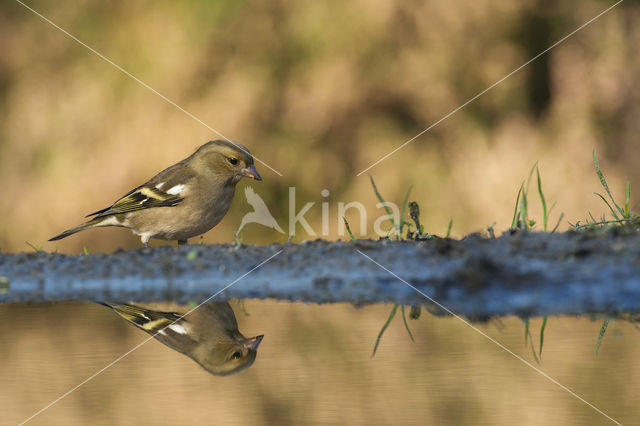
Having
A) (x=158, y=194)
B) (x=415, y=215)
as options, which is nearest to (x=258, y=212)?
(x=158, y=194)

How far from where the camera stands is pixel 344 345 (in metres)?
2.82

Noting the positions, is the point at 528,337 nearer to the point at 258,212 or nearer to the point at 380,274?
the point at 380,274

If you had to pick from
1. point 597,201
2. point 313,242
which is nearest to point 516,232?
point 313,242

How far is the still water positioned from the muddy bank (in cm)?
51

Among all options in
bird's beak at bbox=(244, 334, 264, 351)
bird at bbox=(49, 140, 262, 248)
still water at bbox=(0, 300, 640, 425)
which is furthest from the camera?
bird at bbox=(49, 140, 262, 248)

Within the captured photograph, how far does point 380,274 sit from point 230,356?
169 centimetres

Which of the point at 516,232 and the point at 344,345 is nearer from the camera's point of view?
the point at 344,345

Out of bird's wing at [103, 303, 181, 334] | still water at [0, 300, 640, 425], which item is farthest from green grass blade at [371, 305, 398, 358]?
bird's wing at [103, 303, 181, 334]

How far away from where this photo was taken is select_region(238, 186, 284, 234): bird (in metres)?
10.4

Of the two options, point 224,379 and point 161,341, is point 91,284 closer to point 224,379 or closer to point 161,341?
point 161,341

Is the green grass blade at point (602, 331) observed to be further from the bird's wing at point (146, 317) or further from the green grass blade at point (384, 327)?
the bird's wing at point (146, 317)

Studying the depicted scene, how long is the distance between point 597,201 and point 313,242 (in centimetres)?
540

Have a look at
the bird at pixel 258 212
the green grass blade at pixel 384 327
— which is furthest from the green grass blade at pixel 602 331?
the bird at pixel 258 212

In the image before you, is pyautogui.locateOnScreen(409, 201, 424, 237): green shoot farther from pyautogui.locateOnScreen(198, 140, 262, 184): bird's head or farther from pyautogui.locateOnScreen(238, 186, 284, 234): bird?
pyautogui.locateOnScreen(238, 186, 284, 234): bird
